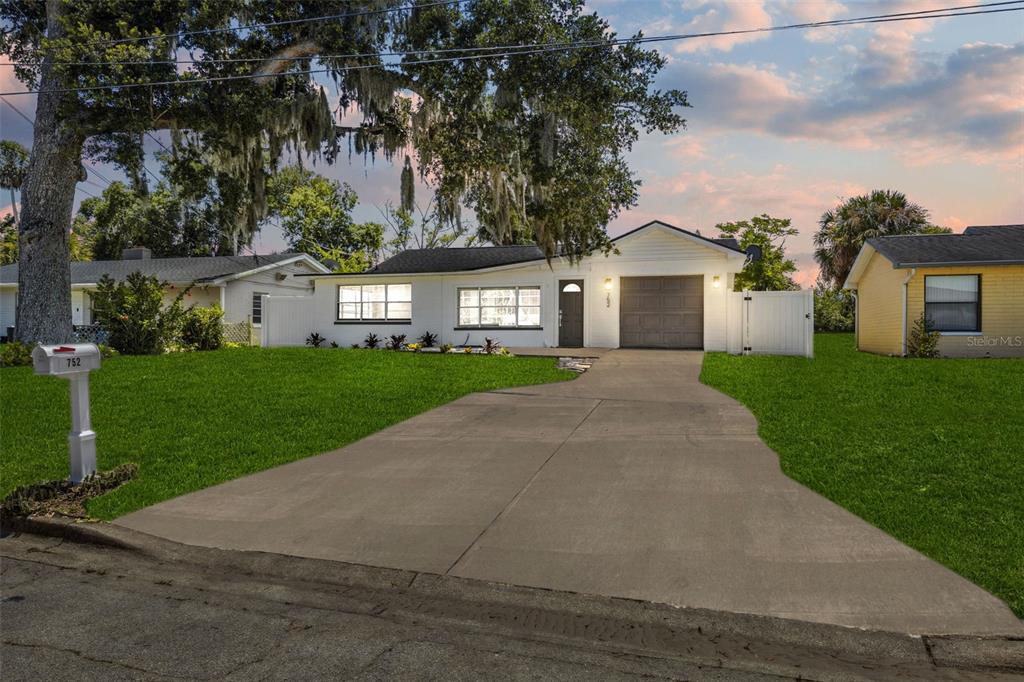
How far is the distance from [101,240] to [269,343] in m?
26.3

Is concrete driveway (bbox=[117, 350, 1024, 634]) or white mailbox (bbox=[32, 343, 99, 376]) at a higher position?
white mailbox (bbox=[32, 343, 99, 376])

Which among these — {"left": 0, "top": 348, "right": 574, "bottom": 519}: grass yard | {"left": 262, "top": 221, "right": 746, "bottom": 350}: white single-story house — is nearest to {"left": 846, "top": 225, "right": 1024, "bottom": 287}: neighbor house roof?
{"left": 262, "top": 221, "right": 746, "bottom": 350}: white single-story house

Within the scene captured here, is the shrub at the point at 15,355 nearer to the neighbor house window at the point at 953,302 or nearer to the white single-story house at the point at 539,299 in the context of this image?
the white single-story house at the point at 539,299

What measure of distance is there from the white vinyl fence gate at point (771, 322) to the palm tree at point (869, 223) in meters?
17.5

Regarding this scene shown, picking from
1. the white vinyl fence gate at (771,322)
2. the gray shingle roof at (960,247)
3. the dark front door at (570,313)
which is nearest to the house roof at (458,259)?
the dark front door at (570,313)

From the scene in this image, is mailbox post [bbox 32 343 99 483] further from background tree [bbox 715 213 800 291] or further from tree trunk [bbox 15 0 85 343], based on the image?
background tree [bbox 715 213 800 291]

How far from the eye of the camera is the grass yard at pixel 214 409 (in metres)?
6.21

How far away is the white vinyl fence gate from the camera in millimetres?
16453

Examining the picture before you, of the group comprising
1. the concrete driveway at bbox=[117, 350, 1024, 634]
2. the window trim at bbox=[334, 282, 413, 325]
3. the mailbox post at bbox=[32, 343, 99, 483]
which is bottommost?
the concrete driveway at bbox=[117, 350, 1024, 634]

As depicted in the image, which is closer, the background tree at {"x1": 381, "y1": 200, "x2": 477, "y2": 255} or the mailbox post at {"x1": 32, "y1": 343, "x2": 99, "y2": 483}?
the mailbox post at {"x1": 32, "y1": 343, "x2": 99, "y2": 483}

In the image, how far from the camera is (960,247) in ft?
57.7

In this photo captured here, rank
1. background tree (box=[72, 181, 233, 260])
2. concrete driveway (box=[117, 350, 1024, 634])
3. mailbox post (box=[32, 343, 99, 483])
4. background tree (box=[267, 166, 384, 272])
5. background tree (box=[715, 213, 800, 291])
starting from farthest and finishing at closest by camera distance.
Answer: background tree (box=[267, 166, 384, 272]), background tree (box=[72, 181, 233, 260]), background tree (box=[715, 213, 800, 291]), mailbox post (box=[32, 343, 99, 483]), concrete driveway (box=[117, 350, 1024, 634])

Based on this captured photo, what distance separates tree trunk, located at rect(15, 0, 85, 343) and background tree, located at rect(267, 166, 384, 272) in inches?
882

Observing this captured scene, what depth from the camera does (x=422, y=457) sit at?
21.3ft
